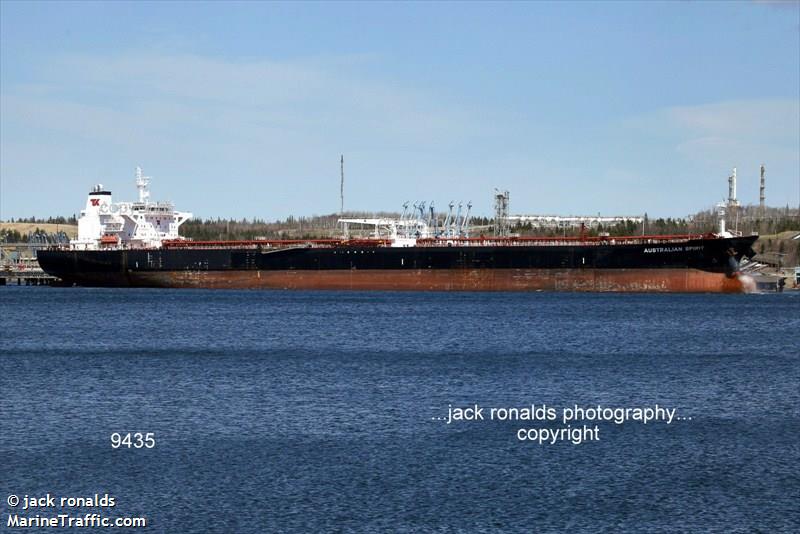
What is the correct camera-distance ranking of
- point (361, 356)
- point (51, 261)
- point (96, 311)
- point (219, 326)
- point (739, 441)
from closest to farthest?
point (739, 441)
point (361, 356)
point (219, 326)
point (96, 311)
point (51, 261)

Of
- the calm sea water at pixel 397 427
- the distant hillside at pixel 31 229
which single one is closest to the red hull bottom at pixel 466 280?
the calm sea water at pixel 397 427

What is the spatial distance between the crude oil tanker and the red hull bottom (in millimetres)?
60

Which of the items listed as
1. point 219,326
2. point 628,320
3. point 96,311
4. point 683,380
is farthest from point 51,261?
point 683,380

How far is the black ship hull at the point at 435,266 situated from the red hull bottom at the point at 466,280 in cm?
5

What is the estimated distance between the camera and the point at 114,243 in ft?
234

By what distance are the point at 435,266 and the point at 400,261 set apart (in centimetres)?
198

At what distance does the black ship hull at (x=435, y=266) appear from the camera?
5609cm

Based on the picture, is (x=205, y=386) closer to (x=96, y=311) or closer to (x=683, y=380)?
(x=683, y=380)

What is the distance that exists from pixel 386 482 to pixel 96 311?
36961 mm

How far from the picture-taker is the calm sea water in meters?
16.0

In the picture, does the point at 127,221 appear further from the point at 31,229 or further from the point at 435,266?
the point at 31,229

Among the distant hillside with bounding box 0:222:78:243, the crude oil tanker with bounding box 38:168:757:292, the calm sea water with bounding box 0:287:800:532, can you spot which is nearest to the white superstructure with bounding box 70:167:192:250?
the crude oil tanker with bounding box 38:168:757:292

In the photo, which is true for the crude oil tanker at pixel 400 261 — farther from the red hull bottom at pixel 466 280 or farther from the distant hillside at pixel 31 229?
the distant hillside at pixel 31 229

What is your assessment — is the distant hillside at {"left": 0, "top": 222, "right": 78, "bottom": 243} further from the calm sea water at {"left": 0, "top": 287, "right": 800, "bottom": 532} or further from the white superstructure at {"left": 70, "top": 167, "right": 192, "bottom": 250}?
the calm sea water at {"left": 0, "top": 287, "right": 800, "bottom": 532}
